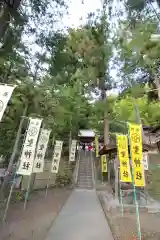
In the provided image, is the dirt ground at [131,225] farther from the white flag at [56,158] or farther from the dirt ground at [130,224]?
the white flag at [56,158]

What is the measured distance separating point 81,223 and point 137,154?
3159mm

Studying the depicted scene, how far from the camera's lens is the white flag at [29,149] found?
937cm

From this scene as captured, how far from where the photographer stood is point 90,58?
20.1 metres

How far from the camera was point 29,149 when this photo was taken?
9531 mm

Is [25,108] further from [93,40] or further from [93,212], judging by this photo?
[93,40]

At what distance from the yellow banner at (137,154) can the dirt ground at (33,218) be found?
328 cm

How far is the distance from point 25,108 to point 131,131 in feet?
14.1

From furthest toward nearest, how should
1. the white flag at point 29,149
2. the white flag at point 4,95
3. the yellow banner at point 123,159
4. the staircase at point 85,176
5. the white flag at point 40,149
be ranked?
1. the staircase at point 85,176
2. the white flag at point 40,149
3. the white flag at point 29,149
4. the yellow banner at point 123,159
5. the white flag at point 4,95

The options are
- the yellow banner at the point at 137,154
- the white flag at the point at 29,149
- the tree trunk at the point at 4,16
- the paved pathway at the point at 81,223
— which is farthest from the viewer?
the white flag at the point at 29,149

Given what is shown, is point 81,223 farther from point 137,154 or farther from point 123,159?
point 137,154

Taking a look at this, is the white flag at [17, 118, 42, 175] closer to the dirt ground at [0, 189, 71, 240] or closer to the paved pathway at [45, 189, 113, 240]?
the dirt ground at [0, 189, 71, 240]

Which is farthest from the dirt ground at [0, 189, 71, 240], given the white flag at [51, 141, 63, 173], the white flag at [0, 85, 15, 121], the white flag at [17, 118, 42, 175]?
the white flag at [0, 85, 15, 121]

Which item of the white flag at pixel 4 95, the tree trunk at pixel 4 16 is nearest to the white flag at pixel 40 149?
the white flag at pixel 4 95

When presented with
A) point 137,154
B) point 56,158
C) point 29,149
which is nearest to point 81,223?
point 137,154
